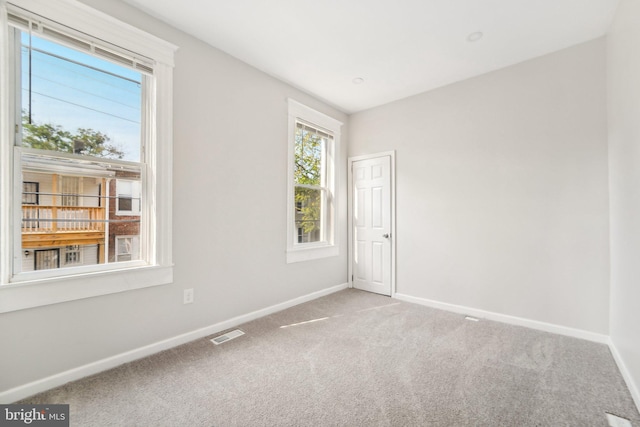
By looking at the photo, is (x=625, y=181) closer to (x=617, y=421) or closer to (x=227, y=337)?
(x=617, y=421)

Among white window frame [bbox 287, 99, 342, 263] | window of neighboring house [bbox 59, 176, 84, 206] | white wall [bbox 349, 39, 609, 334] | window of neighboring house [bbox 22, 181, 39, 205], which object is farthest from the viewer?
white window frame [bbox 287, 99, 342, 263]

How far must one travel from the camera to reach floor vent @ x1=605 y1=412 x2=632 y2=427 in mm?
1559

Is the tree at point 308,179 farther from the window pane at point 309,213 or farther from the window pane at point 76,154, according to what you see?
the window pane at point 76,154

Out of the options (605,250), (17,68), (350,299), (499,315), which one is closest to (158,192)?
(17,68)

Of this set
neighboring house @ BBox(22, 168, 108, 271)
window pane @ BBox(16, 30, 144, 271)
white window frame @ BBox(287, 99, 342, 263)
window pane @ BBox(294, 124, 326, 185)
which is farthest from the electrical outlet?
window pane @ BBox(294, 124, 326, 185)

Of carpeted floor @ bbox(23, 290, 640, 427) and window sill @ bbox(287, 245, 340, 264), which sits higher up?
window sill @ bbox(287, 245, 340, 264)

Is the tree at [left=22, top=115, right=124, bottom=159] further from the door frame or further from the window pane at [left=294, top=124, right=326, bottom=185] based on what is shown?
the door frame

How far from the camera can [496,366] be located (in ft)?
7.03

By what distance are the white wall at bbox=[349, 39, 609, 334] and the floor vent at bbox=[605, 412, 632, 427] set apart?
125 centimetres

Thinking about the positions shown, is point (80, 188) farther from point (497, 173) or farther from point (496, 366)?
point (497, 173)

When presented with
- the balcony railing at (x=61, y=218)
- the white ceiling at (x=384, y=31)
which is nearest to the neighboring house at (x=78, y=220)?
the balcony railing at (x=61, y=218)
